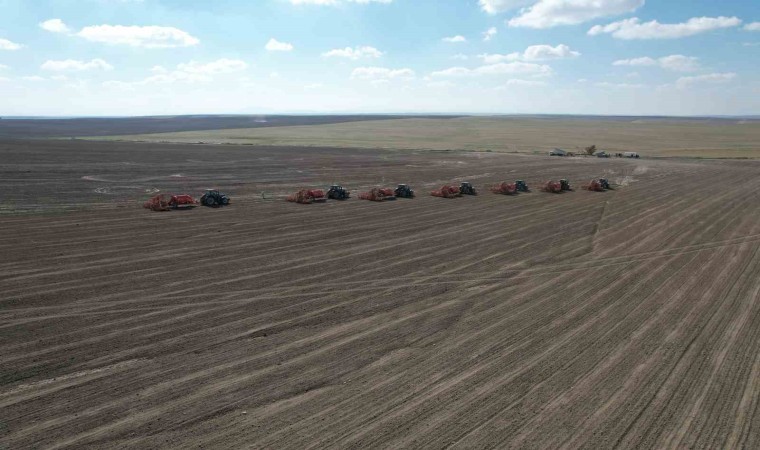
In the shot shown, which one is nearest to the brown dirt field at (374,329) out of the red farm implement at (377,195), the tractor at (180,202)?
the tractor at (180,202)

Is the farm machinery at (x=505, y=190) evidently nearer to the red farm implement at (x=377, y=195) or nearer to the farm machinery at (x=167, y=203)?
the red farm implement at (x=377, y=195)

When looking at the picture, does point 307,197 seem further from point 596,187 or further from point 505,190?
point 596,187

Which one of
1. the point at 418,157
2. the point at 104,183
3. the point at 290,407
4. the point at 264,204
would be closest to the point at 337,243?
the point at 264,204

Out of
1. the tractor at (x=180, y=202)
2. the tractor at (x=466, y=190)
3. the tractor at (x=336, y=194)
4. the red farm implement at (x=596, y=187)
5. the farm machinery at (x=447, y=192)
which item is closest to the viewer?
the tractor at (x=180, y=202)

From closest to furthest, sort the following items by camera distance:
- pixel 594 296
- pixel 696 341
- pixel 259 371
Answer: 1. pixel 259 371
2. pixel 696 341
3. pixel 594 296

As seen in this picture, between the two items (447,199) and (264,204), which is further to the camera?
(447,199)

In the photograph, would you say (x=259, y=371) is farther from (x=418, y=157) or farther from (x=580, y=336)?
(x=418, y=157)

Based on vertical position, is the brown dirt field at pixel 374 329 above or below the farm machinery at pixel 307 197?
below
